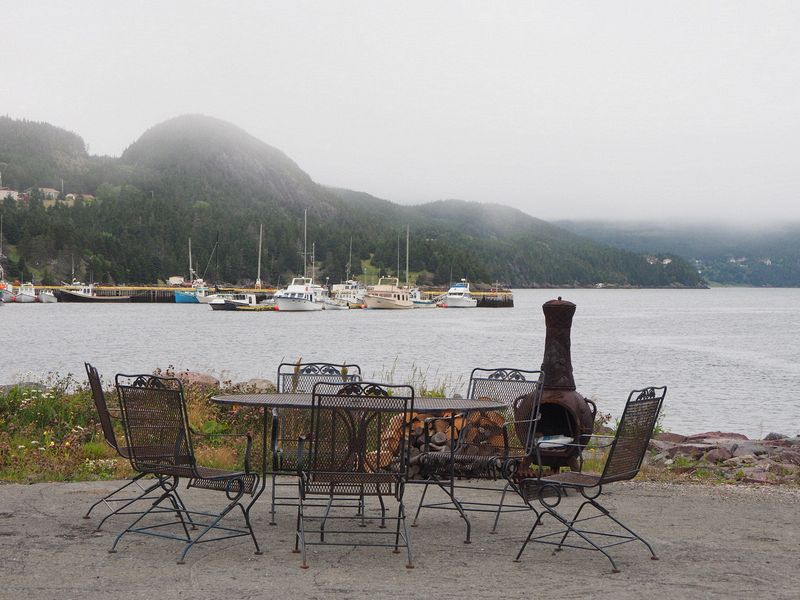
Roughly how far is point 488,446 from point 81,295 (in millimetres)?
139896

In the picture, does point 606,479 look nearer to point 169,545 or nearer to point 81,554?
Result: point 169,545

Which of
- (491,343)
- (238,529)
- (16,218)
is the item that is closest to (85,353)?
(491,343)

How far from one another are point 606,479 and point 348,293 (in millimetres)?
123364

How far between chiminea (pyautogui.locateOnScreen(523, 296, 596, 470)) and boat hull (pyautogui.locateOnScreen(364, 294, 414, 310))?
4506 inches

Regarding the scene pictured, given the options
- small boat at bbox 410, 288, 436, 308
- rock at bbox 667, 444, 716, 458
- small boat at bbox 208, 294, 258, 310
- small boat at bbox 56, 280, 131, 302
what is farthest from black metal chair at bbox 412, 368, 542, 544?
small boat at bbox 56, 280, 131, 302

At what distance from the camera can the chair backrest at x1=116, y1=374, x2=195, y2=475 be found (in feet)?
19.4

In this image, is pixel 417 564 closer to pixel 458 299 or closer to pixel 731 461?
pixel 731 461

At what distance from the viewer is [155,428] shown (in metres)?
5.97

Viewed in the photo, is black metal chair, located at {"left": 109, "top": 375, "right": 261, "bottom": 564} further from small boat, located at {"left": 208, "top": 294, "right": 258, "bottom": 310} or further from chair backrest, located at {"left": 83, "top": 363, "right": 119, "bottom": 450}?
small boat, located at {"left": 208, "top": 294, "right": 258, "bottom": 310}

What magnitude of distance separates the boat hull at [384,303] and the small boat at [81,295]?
41461 mm

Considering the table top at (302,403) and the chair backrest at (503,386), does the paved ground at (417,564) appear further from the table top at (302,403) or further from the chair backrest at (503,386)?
the chair backrest at (503,386)

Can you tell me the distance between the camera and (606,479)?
5.80 meters

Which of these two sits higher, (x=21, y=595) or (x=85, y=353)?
(x=21, y=595)

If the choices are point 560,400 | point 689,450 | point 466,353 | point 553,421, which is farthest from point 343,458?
point 466,353
